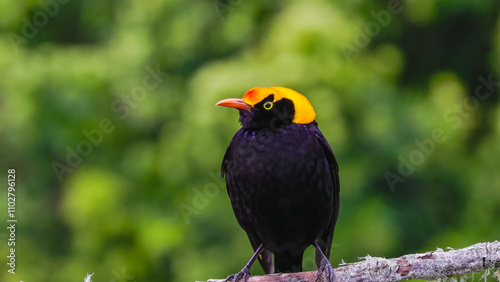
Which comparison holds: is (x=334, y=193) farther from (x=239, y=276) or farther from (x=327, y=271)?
(x=239, y=276)

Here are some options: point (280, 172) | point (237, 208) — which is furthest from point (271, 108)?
point (237, 208)

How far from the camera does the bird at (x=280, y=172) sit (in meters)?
3.94

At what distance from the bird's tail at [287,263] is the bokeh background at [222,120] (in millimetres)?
1812

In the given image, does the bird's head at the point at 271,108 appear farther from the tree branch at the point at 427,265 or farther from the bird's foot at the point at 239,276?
the tree branch at the point at 427,265

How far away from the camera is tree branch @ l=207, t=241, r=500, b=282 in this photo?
10.8 feet

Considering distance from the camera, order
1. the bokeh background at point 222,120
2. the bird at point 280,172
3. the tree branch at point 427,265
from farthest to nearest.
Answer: the bokeh background at point 222,120, the bird at point 280,172, the tree branch at point 427,265

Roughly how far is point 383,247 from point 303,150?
3390 millimetres

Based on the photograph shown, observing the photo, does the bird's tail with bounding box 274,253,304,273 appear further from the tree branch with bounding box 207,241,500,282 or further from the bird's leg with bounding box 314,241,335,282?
the tree branch with bounding box 207,241,500,282

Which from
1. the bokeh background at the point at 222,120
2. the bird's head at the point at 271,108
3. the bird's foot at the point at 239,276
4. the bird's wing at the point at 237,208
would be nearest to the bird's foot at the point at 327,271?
the bird's foot at the point at 239,276

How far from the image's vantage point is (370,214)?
697 cm

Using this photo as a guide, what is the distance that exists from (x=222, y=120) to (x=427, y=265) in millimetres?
3476

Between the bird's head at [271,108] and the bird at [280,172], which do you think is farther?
the bird's head at [271,108]

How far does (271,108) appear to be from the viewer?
4.11 m

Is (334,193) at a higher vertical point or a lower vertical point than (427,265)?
higher
